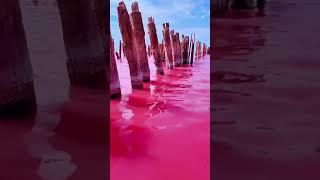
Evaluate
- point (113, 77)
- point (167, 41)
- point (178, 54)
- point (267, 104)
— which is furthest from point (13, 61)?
point (178, 54)

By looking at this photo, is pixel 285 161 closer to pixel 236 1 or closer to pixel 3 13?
pixel 3 13

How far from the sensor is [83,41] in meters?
5.42

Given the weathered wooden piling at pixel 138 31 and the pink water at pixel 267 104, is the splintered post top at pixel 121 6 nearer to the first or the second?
the weathered wooden piling at pixel 138 31

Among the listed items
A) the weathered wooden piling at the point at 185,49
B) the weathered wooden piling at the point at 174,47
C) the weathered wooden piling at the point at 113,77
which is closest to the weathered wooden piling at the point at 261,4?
the weathered wooden piling at the point at 185,49

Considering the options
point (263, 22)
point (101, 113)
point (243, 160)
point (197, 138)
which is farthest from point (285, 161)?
point (263, 22)

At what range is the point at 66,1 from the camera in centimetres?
508

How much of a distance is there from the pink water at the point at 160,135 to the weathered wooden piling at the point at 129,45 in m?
0.16

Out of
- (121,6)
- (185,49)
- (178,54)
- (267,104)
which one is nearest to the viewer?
(267,104)

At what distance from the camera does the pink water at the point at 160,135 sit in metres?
3.51

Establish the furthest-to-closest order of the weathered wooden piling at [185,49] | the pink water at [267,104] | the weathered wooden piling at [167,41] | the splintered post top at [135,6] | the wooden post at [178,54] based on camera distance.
A: the weathered wooden piling at [185,49] → the wooden post at [178,54] → the weathered wooden piling at [167,41] → the splintered post top at [135,6] → the pink water at [267,104]

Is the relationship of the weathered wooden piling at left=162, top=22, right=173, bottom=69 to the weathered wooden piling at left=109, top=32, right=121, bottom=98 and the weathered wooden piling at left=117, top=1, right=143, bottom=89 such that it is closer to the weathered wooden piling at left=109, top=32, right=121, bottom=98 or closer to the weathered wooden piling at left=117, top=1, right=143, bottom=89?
the weathered wooden piling at left=117, top=1, right=143, bottom=89

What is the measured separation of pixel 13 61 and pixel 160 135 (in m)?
1.43

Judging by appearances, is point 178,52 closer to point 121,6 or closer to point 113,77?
point 121,6

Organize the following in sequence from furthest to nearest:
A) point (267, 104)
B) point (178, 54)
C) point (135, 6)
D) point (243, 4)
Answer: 1. point (243, 4)
2. point (178, 54)
3. point (135, 6)
4. point (267, 104)
